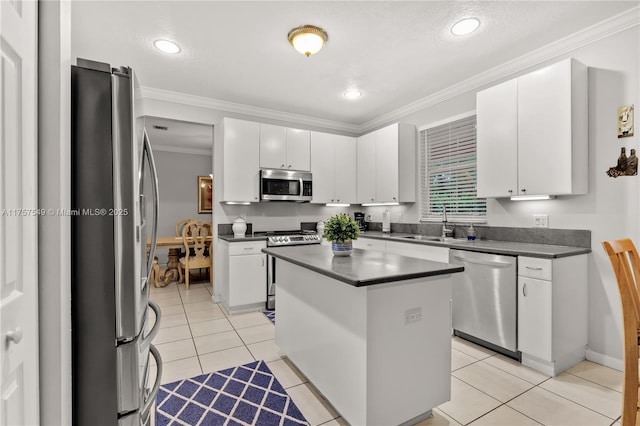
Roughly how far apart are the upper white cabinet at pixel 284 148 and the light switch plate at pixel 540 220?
2856mm

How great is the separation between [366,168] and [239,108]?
6.75ft

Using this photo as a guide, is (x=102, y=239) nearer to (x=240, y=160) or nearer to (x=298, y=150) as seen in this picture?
(x=240, y=160)

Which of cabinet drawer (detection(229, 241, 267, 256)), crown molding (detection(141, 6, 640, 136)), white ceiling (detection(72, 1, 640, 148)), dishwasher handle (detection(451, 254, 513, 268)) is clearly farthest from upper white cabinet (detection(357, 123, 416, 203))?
cabinet drawer (detection(229, 241, 267, 256))

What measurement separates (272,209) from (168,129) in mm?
2581

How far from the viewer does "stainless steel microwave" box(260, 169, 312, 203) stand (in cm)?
423

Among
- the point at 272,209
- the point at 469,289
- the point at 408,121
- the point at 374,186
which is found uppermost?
the point at 408,121

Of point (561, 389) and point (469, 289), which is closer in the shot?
point (561, 389)

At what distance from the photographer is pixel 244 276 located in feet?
12.8

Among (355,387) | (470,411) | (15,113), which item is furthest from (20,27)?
(470,411)

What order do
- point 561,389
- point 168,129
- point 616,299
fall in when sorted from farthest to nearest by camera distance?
point 168,129 < point 616,299 < point 561,389

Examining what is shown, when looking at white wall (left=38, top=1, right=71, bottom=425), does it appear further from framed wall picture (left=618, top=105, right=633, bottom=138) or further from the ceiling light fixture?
framed wall picture (left=618, top=105, right=633, bottom=138)

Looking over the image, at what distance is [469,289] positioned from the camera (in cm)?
288

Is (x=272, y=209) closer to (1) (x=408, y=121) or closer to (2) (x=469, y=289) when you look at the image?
(1) (x=408, y=121)

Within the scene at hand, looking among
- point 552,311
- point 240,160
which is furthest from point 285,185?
point 552,311
